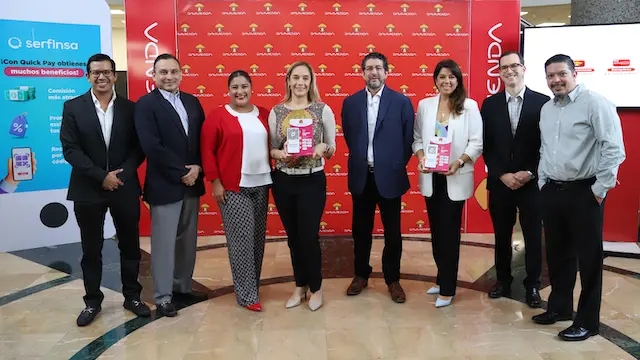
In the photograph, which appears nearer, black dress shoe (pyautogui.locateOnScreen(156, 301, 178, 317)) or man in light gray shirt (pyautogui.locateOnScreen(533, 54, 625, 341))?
man in light gray shirt (pyautogui.locateOnScreen(533, 54, 625, 341))

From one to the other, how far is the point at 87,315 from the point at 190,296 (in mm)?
695

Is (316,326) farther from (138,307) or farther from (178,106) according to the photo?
(178,106)

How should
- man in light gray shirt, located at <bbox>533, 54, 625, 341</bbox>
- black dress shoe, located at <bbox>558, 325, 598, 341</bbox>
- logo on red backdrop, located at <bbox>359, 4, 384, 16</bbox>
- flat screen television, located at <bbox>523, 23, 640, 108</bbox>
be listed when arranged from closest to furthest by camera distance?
man in light gray shirt, located at <bbox>533, 54, 625, 341</bbox> < black dress shoe, located at <bbox>558, 325, 598, 341</bbox> < flat screen television, located at <bbox>523, 23, 640, 108</bbox> < logo on red backdrop, located at <bbox>359, 4, 384, 16</bbox>

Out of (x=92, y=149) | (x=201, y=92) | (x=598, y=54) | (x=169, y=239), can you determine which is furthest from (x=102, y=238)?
(x=598, y=54)

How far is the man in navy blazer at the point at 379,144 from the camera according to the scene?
3.37 meters

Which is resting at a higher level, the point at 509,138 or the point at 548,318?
the point at 509,138

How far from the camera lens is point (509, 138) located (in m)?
3.34

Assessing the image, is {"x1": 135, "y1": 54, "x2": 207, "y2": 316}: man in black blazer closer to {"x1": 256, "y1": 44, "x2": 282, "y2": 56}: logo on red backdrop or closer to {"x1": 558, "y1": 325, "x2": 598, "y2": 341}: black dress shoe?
{"x1": 256, "y1": 44, "x2": 282, "y2": 56}: logo on red backdrop

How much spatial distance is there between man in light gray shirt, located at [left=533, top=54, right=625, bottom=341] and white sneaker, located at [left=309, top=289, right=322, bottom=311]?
4.74 ft

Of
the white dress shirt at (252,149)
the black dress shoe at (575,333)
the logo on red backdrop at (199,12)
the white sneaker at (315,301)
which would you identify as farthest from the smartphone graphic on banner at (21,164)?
the black dress shoe at (575,333)

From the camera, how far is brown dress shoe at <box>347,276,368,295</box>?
12.2ft

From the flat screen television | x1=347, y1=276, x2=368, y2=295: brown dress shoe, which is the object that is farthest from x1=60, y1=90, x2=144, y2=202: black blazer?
the flat screen television

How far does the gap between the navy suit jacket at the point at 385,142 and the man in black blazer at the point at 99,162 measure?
1.38 metres

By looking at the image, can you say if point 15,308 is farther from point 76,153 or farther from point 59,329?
point 76,153
